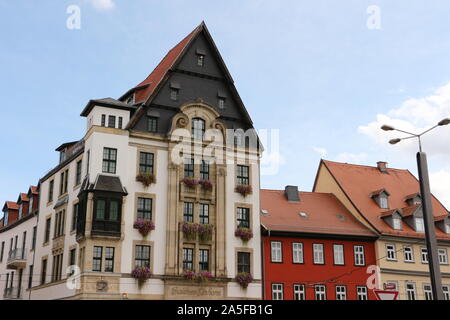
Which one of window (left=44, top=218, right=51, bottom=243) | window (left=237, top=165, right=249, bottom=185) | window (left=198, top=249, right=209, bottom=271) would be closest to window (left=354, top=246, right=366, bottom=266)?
window (left=237, top=165, right=249, bottom=185)

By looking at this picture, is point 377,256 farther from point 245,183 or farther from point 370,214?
point 245,183

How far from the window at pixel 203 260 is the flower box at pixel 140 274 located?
4201 mm

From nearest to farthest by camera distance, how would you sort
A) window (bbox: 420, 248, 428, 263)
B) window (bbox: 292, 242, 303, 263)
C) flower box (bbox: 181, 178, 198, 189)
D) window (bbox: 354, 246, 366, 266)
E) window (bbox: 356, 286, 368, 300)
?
1. flower box (bbox: 181, 178, 198, 189)
2. window (bbox: 292, 242, 303, 263)
3. window (bbox: 356, 286, 368, 300)
4. window (bbox: 354, 246, 366, 266)
5. window (bbox: 420, 248, 428, 263)

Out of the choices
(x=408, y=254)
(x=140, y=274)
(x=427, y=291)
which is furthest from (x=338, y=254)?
(x=140, y=274)

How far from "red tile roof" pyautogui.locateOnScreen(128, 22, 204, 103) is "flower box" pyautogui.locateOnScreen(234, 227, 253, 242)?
11729mm

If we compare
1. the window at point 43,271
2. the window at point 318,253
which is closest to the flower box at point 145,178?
the window at point 43,271

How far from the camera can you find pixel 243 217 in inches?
1710

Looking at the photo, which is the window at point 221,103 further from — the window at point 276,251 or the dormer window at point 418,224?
the dormer window at point 418,224

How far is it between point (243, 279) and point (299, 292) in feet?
17.4

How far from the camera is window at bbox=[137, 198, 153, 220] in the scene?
131 feet

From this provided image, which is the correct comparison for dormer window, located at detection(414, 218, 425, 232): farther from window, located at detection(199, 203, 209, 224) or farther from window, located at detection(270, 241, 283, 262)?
window, located at detection(199, 203, 209, 224)

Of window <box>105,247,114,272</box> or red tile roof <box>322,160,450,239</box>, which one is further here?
red tile roof <box>322,160,450,239</box>

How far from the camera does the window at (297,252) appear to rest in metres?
44.9
